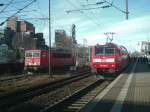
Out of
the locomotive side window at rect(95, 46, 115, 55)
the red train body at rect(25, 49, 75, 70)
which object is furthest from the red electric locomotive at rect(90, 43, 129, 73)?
the red train body at rect(25, 49, 75, 70)

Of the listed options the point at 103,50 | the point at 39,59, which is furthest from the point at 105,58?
the point at 39,59

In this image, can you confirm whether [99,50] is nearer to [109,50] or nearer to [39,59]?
[109,50]

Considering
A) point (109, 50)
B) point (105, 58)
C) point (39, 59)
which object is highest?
point (109, 50)

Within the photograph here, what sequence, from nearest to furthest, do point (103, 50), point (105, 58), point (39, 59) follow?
point (105, 58)
point (103, 50)
point (39, 59)

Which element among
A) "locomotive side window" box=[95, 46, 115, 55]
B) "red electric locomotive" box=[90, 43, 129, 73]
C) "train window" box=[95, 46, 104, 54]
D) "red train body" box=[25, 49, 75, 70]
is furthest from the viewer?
"red train body" box=[25, 49, 75, 70]

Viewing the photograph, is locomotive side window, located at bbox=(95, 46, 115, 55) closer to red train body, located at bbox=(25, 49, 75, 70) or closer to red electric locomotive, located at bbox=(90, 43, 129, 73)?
red electric locomotive, located at bbox=(90, 43, 129, 73)

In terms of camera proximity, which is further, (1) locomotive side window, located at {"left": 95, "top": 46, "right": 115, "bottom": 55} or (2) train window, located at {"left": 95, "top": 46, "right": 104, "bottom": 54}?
(2) train window, located at {"left": 95, "top": 46, "right": 104, "bottom": 54}

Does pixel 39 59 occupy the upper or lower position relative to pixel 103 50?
lower

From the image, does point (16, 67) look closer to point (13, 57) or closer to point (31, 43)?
point (13, 57)

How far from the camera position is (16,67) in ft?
153

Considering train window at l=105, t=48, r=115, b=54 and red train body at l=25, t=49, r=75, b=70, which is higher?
train window at l=105, t=48, r=115, b=54

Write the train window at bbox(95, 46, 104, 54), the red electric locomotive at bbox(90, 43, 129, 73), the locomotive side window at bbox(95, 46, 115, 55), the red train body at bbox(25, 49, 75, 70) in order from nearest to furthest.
Answer: the red electric locomotive at bbox(90, 43, 129, 73)
the locomotive side window at bbox(95, 46, 115, 55)
the train window at bbox(95, 46, 104, 54)
the red train body at bbox(25, 49, 75, 70)

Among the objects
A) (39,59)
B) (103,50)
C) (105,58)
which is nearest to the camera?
(105,58)

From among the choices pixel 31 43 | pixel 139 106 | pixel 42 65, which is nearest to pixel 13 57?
pixel 42 65
